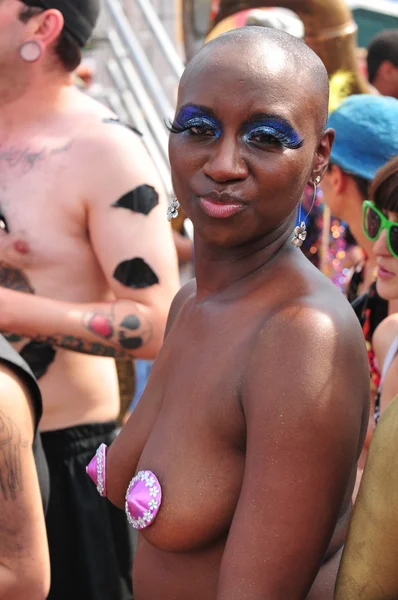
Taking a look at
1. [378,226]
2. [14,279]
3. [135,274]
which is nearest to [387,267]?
[378,226]

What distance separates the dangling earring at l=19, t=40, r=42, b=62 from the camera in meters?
2.94

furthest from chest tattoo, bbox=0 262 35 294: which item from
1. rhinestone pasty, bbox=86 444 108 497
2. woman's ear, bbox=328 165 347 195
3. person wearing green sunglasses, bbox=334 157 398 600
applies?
person wearing green sunglasses, bbox=334 157 398 600

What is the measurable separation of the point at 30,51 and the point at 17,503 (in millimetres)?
1555

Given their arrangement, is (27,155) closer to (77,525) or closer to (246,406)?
(77,525)

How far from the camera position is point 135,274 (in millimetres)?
2787

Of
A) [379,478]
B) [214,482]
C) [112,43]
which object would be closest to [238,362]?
[214,482]

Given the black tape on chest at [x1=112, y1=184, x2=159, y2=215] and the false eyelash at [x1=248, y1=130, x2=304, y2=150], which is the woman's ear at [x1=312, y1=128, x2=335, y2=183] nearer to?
the false eyelash at [x1=248, y1=130, x2=304, y2=150]

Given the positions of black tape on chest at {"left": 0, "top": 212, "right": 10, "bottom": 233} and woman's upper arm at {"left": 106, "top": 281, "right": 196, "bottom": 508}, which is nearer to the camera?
woman's upper arm at {"left": 106, "top": 281, "right": 196, "bottom": 508}

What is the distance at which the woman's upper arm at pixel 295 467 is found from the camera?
1.30 meters

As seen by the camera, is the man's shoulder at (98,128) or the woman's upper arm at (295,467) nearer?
the woman's upper arm at (295,467)

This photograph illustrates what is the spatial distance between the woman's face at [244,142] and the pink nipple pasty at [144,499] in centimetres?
38

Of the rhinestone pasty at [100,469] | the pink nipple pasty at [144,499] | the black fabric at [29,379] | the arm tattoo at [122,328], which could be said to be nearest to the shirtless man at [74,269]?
the arm tattoo at [122,328]

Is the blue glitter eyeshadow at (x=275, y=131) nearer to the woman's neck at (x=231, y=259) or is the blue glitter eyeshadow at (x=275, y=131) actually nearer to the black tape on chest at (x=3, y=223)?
the woman's neck at (x=231, y=259)

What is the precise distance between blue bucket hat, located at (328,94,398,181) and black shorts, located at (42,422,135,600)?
1.21 metres
